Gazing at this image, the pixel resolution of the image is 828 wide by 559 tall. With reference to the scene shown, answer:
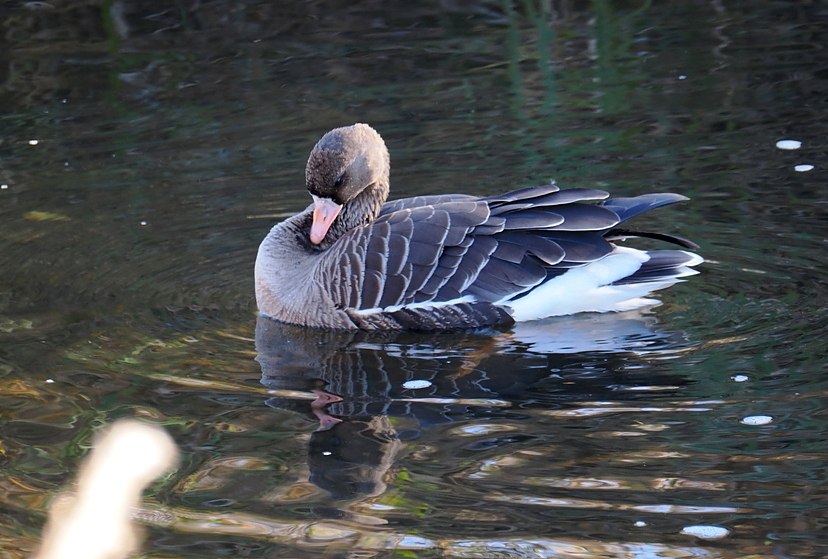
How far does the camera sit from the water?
4766 millimetres

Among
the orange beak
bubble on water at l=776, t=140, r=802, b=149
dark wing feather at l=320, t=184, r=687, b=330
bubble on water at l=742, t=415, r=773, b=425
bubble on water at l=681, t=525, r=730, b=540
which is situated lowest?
bubble on water at l=742, t=415, r=773, b=425

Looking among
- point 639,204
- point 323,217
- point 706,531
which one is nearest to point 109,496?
point 706,531

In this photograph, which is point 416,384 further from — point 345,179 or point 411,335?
point 345,179

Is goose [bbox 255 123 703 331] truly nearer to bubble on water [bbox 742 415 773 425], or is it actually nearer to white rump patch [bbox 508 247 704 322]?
white rump patch [bbox 508 247 704 322]

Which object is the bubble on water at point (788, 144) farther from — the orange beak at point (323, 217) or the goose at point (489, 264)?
the orange beak at point (323, 217)

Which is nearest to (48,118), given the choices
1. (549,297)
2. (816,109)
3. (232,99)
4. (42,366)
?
(232,99)

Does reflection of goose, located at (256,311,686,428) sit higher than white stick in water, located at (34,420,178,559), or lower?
lower

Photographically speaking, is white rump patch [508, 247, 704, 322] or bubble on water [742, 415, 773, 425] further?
white rump patch [508, 247, 704, 322]

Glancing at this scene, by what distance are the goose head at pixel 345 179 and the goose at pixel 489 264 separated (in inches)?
0.8

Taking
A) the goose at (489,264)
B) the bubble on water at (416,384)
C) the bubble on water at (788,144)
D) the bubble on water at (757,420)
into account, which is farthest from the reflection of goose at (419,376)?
the bubble on water at (788,144)

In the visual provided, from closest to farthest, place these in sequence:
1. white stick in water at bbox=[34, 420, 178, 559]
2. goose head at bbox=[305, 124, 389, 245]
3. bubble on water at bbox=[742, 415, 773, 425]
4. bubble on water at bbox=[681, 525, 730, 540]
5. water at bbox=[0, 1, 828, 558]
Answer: bubble on water at bbox=[681, 525, 730, 540], white stick in water at bbox=[34, 420, 178, 559], water at bbox=[0, 1, 828, 558], bubble on water at bbox=[742, 415, 773, 425], goose head at bbox=[305, 124, 389, 245]

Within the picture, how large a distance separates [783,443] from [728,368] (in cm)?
93

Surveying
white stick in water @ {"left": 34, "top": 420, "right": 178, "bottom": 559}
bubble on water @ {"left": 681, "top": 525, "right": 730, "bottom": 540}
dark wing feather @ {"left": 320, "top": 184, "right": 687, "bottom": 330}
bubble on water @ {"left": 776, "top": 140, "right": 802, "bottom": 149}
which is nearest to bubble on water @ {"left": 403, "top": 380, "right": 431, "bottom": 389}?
dark wing feather @ {"left": 320, "top": 184, "right": 687, "bottom": 330}

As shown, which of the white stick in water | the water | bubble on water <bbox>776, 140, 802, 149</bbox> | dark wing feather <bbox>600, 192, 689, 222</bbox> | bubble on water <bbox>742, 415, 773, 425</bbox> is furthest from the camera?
bubble on water <bbox>776, 140, 802, 149</bbox>
